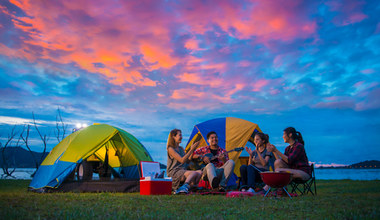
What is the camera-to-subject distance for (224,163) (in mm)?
6754

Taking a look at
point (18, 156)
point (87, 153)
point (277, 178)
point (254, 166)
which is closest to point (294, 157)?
point (254, 166)

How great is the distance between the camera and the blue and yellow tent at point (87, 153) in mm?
6941

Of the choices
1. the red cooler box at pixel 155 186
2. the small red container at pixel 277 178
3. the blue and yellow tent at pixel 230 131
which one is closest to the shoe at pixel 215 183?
the red cooler box at pixel 155 186

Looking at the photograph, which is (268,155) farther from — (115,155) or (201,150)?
(115,155)

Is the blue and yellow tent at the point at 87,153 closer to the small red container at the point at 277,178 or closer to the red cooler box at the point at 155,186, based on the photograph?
the red cooler box at the point at 155,186

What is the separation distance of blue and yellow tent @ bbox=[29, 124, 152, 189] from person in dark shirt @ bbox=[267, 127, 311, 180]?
4.16 meters

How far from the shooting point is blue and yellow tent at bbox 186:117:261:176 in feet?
28.5

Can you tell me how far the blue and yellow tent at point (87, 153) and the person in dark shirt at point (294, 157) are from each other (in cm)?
416

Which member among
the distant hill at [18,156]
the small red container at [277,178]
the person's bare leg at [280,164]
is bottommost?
the small red container at [277,178]

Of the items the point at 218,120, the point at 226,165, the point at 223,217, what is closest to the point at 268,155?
the point at 226,165

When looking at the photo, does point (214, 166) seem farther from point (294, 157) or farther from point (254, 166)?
point (294, 157)

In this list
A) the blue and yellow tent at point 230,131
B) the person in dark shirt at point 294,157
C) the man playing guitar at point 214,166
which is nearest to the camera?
the person in dark shirt at point 294,157

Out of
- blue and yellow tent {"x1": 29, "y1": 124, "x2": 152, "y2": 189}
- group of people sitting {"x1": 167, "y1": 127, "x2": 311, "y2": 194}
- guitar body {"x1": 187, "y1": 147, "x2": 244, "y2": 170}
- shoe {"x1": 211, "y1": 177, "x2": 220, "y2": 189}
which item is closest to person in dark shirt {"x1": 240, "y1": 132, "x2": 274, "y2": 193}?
group of people sitting {"x1": 167, "y1": 127, "x2": 311, "y2": 194}

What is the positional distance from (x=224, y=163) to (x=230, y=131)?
2.27m
